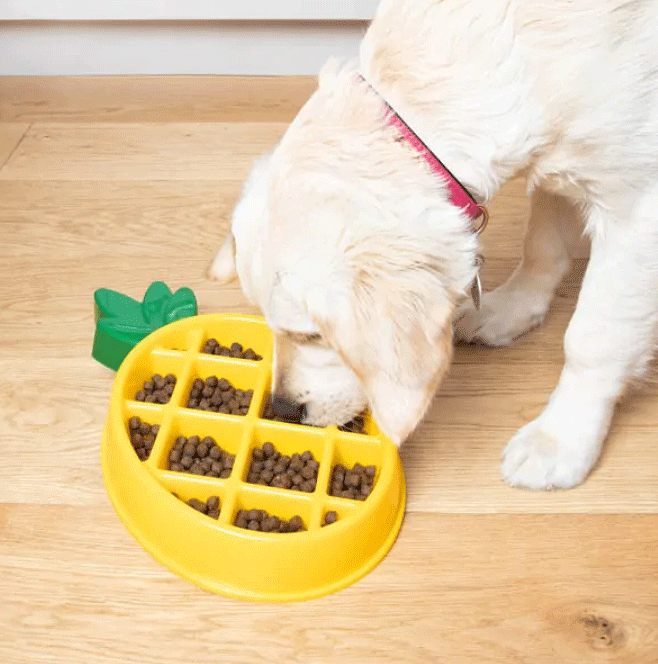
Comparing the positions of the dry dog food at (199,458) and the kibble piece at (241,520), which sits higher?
the kibble piece at (241,520)

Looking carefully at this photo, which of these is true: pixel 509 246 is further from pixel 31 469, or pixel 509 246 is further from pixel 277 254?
pixel 31 469

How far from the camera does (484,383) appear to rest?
1.65m

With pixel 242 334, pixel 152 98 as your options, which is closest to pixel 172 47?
pixel 152 98

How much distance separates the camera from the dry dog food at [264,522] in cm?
125

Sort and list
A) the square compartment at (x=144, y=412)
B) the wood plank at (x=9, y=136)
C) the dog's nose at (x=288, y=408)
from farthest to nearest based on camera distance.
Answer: the wood plank at (x=9, y=136), the square compartment at (x=144, y=412), the dog's nose at (x=288, y=408)

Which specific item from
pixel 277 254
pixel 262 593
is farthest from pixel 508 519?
pixel 277 254

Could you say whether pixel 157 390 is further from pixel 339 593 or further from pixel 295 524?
pixel 339 593

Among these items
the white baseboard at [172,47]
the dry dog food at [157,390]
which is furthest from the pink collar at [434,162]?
the white baseboard at [172,47]

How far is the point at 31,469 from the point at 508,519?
2.65ft

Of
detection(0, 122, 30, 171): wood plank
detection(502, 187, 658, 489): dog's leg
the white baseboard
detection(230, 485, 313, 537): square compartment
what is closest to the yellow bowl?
detection(230, 485, 313, 537): square compartment

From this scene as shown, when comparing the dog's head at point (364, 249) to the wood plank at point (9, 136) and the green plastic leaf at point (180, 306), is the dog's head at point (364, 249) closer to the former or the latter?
the green plastic leaf at point (180, 306)

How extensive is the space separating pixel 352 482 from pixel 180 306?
1.81 ft

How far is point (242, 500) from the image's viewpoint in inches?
50.6

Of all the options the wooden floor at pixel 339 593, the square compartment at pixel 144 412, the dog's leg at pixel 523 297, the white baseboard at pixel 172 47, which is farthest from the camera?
the white baseboard at pixel 172 47
